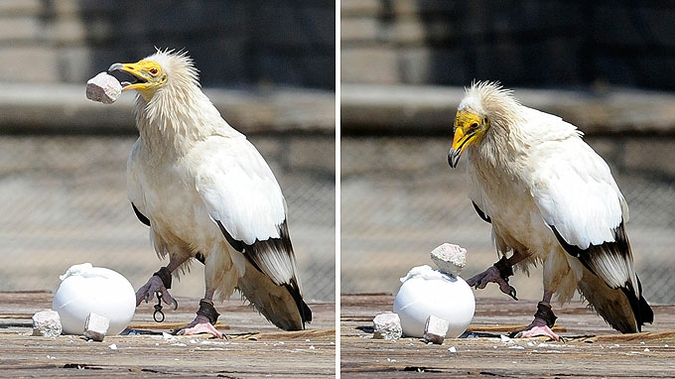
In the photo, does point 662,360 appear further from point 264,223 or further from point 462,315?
point 264,223

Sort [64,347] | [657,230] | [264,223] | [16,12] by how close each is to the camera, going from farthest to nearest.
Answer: [16,12]
[657,230]
[264,223]
[64,347]

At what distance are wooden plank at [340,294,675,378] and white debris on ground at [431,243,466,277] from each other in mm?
265

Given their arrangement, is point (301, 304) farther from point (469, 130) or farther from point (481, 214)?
point (469, 130)

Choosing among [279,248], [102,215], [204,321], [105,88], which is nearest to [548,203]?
[279,248]

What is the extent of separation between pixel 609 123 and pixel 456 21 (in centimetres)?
72

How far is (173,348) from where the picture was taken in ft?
13.8

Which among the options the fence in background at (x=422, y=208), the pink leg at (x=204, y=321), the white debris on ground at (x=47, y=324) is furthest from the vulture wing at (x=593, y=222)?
the white debris on ground at (x=47, y=324)

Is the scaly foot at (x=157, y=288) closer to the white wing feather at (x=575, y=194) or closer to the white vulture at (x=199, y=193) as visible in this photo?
the white vulture at (x=199, y=193)

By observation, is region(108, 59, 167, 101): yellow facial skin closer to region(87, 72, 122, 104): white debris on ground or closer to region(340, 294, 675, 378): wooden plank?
region(87, 72, 122, 104): white debris on ground

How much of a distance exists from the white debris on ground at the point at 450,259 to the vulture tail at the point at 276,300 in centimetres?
57

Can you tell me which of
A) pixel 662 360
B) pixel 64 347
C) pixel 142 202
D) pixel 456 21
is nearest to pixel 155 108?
pixel 142 202

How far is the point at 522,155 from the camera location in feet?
13.5

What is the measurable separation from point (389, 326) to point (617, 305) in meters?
0.83

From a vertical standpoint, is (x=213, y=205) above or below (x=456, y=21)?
below
